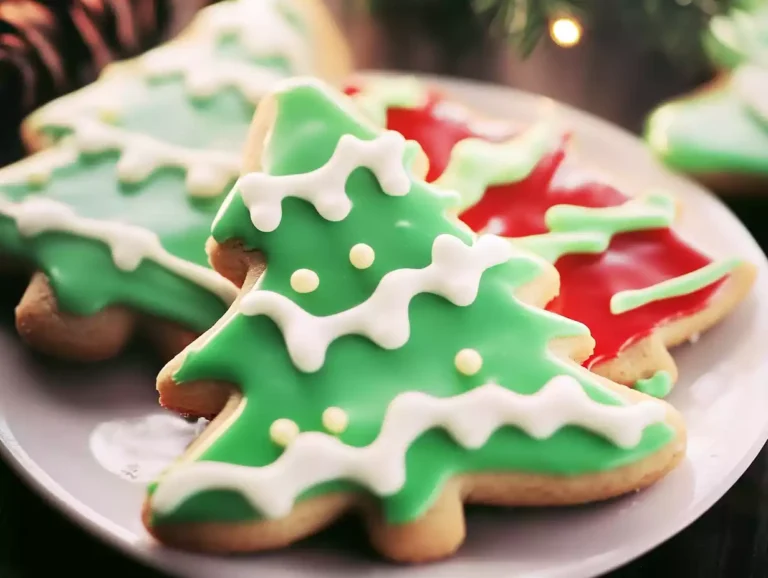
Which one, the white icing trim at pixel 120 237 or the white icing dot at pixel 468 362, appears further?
the white icing trim at pixel 120 237

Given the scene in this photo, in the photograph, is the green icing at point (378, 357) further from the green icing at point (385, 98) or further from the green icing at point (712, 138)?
the green icing at point (712, 138)

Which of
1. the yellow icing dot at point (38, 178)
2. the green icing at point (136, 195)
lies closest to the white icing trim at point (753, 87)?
the green icing at point (136, 195)

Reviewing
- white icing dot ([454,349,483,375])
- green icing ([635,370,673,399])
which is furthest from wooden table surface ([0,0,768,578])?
white icing dot ([454,349,483,375])

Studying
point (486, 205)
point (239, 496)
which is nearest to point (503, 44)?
point (486, 205)

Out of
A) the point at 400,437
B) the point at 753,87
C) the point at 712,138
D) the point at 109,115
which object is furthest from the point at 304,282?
the point at 753,87

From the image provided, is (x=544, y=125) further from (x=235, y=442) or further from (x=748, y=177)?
(x=235, y=442)
